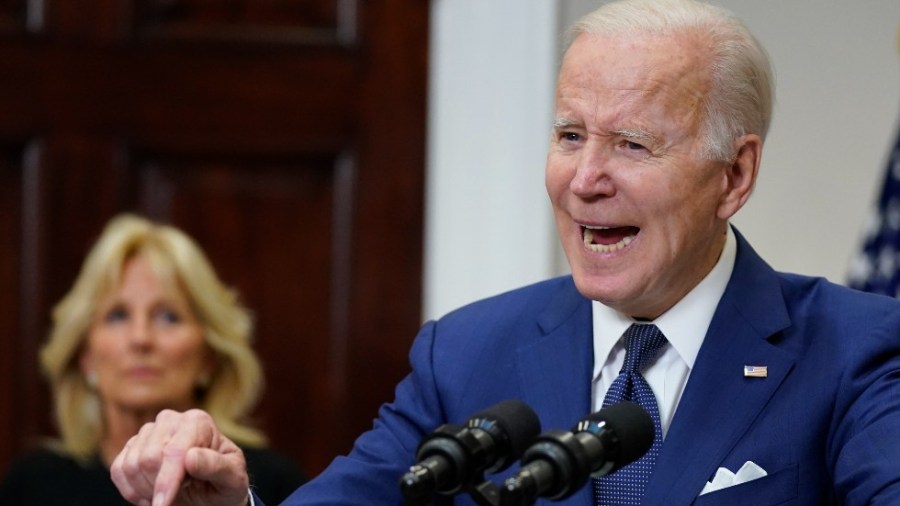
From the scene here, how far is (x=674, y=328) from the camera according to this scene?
2.22 m

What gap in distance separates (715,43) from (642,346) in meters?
0.43

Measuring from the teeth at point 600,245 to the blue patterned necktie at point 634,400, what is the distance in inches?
5.0

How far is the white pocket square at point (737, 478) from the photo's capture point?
2.08 metres

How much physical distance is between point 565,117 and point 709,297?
33 centimetres

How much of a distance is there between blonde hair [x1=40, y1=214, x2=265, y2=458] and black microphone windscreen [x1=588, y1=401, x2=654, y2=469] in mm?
2340

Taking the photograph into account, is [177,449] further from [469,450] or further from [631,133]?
[631,133]

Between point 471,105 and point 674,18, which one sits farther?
point 471,105

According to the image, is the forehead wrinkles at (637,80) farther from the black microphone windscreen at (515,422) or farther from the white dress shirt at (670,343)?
the black microphone windscreen at (515,422)

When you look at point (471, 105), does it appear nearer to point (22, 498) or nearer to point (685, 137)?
point (22, 498)

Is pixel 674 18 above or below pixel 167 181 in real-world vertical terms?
above

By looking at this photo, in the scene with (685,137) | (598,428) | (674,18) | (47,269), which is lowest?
(47,269)

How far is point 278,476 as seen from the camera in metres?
3.74

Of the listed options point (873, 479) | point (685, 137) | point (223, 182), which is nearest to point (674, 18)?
point (685, 137)

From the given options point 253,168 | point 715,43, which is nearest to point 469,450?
point 715,43
